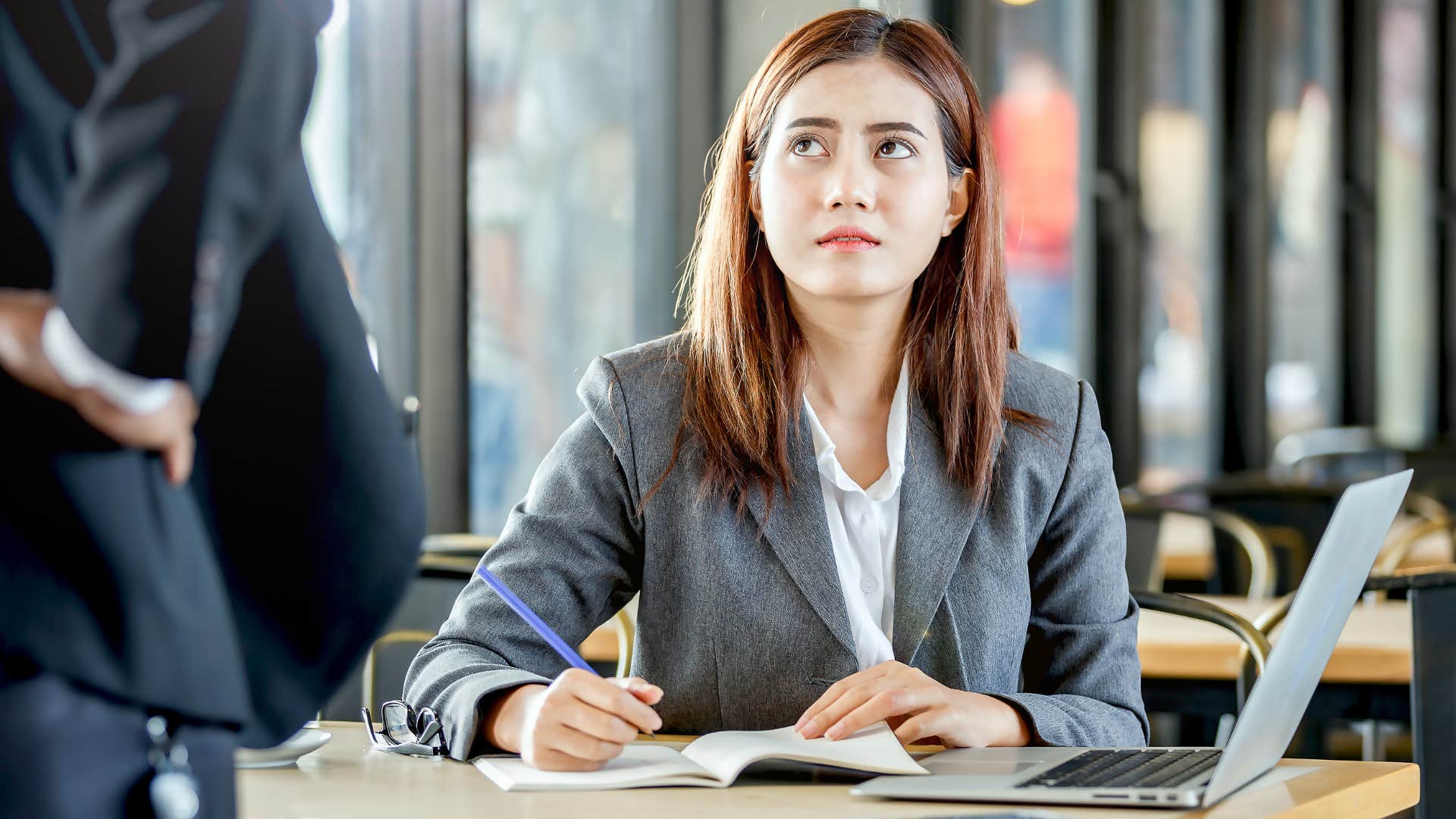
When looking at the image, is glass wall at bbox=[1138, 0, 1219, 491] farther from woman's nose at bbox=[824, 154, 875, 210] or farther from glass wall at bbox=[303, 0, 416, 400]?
woman's nose at bbox=[824, 154, 875, 210]

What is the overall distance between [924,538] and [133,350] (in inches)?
47.7

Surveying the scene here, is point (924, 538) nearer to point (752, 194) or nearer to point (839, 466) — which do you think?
point (839, 466)

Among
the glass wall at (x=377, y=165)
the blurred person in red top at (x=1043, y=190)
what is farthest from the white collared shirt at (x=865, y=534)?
the blurred person in red top at (x=1043, y=190)

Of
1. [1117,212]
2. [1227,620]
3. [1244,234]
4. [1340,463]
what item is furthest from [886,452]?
[1244,234]

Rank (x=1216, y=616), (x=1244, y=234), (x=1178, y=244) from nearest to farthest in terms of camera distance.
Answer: (x=1216, y=616)
(x=1178, y=244)
(x=1244, y=234)

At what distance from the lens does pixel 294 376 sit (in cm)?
64

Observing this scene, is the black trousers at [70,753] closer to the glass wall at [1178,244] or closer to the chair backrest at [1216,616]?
the chair backrest at [1216,616]

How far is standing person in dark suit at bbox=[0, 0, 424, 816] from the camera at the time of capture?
0.58m

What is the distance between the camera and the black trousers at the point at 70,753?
581 millimetres

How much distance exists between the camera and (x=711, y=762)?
1318 mm

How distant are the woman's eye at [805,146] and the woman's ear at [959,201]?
19 centimetres

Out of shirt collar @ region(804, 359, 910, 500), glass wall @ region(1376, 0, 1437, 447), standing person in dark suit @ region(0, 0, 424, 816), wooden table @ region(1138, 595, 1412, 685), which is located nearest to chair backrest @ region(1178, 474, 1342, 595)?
wooden table @ region(1138, 595, 1412, 685)

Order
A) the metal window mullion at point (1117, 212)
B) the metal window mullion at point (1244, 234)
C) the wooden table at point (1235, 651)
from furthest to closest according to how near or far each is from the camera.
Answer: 1. the metal window mullion at point (1244, 234)
2. the metal window mullion at point (1117, 212)
3. the wooden table at point (1235, 651)

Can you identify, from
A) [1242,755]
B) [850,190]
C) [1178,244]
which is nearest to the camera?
[1242,755]
